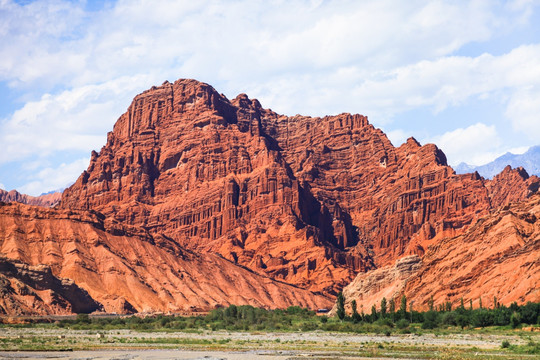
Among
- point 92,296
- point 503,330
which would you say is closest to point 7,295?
point 92,296

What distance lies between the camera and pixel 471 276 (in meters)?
174

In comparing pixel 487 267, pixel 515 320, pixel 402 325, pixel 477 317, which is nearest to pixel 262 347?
pixel 402 325

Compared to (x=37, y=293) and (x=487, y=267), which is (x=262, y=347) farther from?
(x=37, y=293)

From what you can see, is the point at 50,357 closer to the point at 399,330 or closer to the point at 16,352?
the point at 16,352

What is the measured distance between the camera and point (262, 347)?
8719 cm

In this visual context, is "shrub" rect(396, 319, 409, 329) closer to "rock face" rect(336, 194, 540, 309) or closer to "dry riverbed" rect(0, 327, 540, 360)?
"dry riverbed" rect(0, 327, 540, 360)

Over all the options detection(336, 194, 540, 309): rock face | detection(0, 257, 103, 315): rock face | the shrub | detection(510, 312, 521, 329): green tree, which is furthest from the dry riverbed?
detection(0, 257, 103, 315): rock face

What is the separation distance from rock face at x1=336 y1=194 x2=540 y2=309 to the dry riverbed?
53891 millimetres

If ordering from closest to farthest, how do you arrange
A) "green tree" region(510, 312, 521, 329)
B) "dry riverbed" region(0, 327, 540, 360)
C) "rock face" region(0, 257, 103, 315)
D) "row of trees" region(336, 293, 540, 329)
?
"dry riverbed" region(0, 327, 540, 360) < "green tree" region(510, 312, 521, 329) < "row of trees" region(336, 293, 540, 329) < "rock face" region(0, 257, 103, 315)

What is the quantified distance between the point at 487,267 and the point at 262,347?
9783cm

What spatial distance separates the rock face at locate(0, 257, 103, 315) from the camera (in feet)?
528

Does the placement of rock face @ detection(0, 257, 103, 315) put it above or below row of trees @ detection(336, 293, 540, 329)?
above

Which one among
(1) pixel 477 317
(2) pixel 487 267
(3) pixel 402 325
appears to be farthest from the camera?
(2) pixel 487 267

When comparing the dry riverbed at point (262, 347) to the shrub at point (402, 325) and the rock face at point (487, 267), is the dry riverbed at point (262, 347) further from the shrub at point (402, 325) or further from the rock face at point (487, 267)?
the rock face at point (487, 267)
